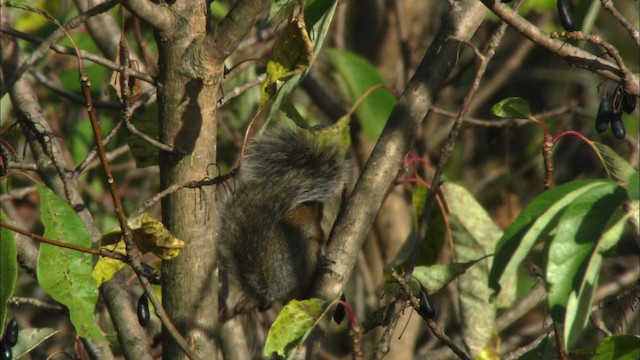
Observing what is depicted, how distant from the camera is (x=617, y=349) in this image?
1407mm

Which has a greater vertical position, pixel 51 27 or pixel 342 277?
pixel 51 27

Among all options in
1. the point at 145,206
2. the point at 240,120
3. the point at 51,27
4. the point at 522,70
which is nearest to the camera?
the point at 145,206

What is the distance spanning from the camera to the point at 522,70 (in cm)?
421

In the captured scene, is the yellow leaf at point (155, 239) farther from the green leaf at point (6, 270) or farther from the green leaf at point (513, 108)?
the green leaf at point (513, 108)

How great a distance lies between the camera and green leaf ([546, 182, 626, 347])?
3.65ft

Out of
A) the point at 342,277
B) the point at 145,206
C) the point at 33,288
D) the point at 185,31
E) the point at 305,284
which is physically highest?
the point at 185,31

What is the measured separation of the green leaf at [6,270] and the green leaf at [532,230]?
0.67 metres

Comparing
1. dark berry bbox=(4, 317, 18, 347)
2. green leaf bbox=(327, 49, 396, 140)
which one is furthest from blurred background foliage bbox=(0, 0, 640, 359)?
dark berry bbox=(4, 317, 18, 347)

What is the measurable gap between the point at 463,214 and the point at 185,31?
35.6 inches

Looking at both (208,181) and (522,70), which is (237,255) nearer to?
(208,181)

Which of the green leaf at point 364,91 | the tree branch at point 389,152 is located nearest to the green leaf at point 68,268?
the tree branch at point 389,152

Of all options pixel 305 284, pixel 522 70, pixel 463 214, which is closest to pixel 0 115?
pixel 305 284

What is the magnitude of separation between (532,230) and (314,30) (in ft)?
1.77

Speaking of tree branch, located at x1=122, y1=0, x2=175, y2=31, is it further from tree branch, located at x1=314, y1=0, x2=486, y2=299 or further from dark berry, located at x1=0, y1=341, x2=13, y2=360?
dark berry, located at x1=0, y1=341, x2=13, y2=360
